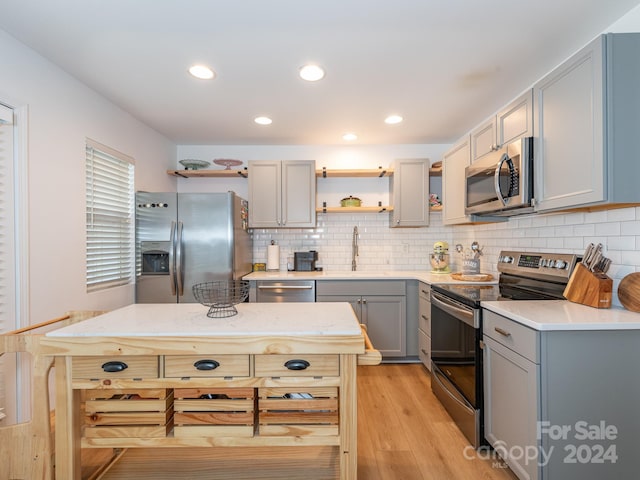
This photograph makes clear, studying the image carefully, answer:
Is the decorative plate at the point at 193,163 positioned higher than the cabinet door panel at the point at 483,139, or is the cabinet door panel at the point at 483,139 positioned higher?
the decorative plate at the point at 193,163

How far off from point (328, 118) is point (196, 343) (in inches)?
94.7

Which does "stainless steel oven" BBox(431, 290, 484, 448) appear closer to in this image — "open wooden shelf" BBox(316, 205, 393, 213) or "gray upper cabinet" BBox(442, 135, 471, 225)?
"gray upper cabinet" BBox(442, 135, 471, 225)

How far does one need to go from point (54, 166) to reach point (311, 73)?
187cm

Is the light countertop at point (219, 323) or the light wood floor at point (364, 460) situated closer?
the light countertop at point (219, 323)

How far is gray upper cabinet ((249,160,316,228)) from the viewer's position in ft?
11.7

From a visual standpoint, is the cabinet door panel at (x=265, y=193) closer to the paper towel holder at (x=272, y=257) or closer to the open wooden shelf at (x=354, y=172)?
the paper towel holder at (x=272, y=257)

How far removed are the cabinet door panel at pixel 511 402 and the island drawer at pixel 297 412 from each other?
0.90m

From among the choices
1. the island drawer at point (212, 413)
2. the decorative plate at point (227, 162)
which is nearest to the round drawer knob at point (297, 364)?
the island drawer at point (212, 413)

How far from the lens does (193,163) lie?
3.65 meters

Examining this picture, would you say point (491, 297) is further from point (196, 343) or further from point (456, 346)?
point (196, 343)

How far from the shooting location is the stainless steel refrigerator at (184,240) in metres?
3.00

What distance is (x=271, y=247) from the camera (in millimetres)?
3736

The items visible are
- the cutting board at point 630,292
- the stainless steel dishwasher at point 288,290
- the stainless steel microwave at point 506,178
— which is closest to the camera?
the cutting board at point 630,292

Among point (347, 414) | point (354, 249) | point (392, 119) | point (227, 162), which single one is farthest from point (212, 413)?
point (227, 162)
